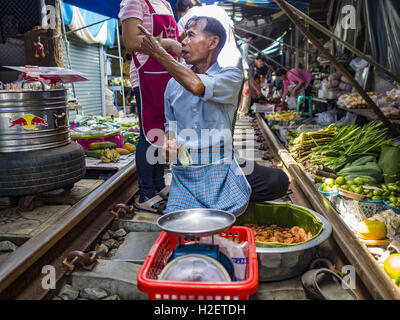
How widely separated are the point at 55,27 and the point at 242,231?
7656 millimetres

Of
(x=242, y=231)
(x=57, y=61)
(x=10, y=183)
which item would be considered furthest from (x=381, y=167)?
(x=57, y=61)

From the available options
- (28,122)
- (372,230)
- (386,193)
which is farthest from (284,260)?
(28,122)

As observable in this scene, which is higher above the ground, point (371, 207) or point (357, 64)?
point (357, 64)

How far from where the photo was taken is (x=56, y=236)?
8.66 feet

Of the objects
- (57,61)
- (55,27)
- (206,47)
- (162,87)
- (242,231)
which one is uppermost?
(55,27)

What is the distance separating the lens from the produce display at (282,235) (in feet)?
8.98

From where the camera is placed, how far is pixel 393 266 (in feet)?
7.45

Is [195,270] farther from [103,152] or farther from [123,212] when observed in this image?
[103,152]

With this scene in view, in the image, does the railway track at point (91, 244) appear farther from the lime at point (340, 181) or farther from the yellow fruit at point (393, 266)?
the lime at point (340, 181)

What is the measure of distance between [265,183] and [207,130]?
714 mm

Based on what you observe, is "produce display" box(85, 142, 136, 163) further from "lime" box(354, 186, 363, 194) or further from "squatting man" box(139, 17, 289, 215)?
"lime" box(354, 186, 363, 194)

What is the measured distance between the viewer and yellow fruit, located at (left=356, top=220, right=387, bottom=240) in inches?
114

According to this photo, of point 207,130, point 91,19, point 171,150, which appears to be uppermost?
point 91,19
